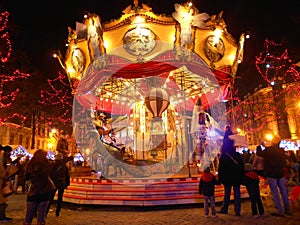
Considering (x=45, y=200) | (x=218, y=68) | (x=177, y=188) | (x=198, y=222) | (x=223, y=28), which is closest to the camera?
(x=45, y=200)

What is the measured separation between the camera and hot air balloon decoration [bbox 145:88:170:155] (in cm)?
1112

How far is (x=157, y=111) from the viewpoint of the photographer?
11.2m

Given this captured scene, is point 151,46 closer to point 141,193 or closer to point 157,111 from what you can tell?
point 157,111

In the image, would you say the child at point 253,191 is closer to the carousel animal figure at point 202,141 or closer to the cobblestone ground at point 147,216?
the cobblestone ground at point 147,216

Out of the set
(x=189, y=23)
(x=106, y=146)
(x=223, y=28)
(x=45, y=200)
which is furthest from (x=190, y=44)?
(x=45, y=200)

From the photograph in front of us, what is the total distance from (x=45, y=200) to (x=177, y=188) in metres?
4.36

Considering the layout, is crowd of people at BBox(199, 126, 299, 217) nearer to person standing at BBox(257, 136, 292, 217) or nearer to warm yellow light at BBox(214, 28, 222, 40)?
person standing at BBox(257, 136, 292, 217)

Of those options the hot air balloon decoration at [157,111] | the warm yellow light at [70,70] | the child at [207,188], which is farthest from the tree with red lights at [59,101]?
the child at [207,188]

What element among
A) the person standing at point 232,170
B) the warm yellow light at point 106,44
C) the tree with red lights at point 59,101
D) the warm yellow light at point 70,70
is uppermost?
the tree with red lights at point 59,101

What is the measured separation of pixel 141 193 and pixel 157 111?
4.60 meters

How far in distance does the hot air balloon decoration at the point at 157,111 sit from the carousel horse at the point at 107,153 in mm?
2340

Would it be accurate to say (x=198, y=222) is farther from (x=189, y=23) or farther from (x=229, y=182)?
(x=189, y=23)

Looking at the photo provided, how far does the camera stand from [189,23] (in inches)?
359

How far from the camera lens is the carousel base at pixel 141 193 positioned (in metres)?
7.28
